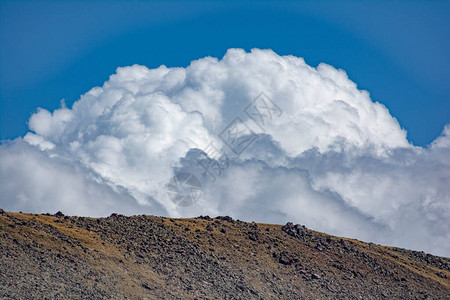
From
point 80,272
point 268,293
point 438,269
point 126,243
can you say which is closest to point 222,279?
point 268,293

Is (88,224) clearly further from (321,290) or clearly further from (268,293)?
(321,290)

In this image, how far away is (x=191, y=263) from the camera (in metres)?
61.3

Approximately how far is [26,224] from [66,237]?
3808 millimetres

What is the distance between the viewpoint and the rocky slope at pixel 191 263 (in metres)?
51.0

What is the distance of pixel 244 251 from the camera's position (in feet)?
221

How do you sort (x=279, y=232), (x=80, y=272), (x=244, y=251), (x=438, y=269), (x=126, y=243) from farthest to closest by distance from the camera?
(x=438, y=269), (x=279, y=232), (x=244, y=251), (x=126, y=243), (x=80, y=272)

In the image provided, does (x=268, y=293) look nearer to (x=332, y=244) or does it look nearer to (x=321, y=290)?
(x=321, y=290)

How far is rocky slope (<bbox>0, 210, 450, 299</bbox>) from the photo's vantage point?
5100 cm

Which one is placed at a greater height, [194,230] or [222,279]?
[194,230]

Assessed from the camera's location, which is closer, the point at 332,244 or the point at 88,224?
the point at 88,224

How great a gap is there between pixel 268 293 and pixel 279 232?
712 inches

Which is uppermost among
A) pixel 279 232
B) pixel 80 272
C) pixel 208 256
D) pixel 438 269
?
pixel 438 269

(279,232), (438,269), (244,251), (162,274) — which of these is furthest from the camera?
(438,269)

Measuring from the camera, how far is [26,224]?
57562 millimetres
